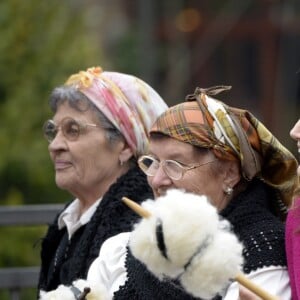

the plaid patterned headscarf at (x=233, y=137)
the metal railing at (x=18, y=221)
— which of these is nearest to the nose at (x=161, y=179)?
the plaid patterned headscarf at (x=233, y=137)

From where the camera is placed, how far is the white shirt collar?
5250mm

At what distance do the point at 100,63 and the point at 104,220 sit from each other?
197 inches

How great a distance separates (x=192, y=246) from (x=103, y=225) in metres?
1.68

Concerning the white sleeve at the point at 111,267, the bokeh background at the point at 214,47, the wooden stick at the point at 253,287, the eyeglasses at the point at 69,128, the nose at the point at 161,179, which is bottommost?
the bokeh background at the point at 214,47

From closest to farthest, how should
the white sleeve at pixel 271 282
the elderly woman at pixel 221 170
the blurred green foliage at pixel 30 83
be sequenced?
the white sleeve at pixel 271 282 < the elderly woman at pixel 221 170 < the blurred green foliage at pixel 30 83

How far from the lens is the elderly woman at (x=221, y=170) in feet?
13.4

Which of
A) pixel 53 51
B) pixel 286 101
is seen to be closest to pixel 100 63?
pixel 53 51

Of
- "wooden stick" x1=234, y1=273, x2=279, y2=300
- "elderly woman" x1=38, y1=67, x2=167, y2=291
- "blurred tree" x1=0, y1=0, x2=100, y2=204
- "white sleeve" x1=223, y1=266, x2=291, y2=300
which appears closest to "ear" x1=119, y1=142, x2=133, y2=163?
"elderly woman" x1=38, y1=67, x2=167, y2=291

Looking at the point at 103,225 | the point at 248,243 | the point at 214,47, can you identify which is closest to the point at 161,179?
the point at 248,243

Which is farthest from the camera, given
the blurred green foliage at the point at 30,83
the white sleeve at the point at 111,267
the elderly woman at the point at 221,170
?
the blurred green foliage at the point at 30,83

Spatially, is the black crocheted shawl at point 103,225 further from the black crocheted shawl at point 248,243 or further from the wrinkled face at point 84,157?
the black crocheted shawl at point 248,243

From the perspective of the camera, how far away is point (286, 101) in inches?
879

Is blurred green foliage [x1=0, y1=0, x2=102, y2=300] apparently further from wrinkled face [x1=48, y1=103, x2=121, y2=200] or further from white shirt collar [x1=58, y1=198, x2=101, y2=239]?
wrinkled face [x1=48, y1=103, x2=121, y2=200]

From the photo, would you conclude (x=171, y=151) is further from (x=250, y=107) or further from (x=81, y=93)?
(x=250, y=107)
